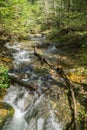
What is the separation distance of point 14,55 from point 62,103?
8101 mm

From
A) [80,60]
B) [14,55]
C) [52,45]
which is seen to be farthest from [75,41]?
[14,55]

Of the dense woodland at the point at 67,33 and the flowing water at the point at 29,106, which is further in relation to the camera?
the dense woodland at the point at 67,33

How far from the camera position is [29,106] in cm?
800

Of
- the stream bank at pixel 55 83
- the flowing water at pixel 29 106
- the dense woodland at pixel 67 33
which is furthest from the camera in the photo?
the dense woodland at pixel 67 33

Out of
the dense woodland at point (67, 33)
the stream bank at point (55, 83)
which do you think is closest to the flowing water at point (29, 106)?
the stream bank at point (55, 83)

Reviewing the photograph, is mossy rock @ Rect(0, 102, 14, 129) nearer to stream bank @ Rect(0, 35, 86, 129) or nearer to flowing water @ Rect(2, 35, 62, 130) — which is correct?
flowing water @ Rect(2, 35, 62, 130)

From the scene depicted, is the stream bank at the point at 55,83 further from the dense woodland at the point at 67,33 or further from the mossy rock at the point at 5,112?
the mossy rock at the point at 5,112

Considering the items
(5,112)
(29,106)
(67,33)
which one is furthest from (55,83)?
(67,33)

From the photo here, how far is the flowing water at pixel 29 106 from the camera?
6.98 meters

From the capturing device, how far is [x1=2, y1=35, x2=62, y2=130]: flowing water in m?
6.98

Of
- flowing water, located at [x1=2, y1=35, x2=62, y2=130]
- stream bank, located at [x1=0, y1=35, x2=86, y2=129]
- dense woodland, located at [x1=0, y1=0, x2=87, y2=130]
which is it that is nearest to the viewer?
flowing water, located at [x1=2, y1=35, x2=62, y2=130]

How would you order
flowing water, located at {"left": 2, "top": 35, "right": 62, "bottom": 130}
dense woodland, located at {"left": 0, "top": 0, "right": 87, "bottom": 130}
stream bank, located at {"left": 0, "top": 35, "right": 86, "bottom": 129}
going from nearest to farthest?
1. flowing water, located at {"left": 2, "top": 35, "right": 62, "bottom": 130}
2. stream bank, located at {"left": 0, "top": 35, "right": 86, "bottom": 129}
3. dense woodland, located at {"left": 0, "top": 0, "right": 87, "bottom": 130}

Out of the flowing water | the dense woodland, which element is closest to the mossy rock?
the flowing water

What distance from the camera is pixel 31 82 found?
954 centimetres
